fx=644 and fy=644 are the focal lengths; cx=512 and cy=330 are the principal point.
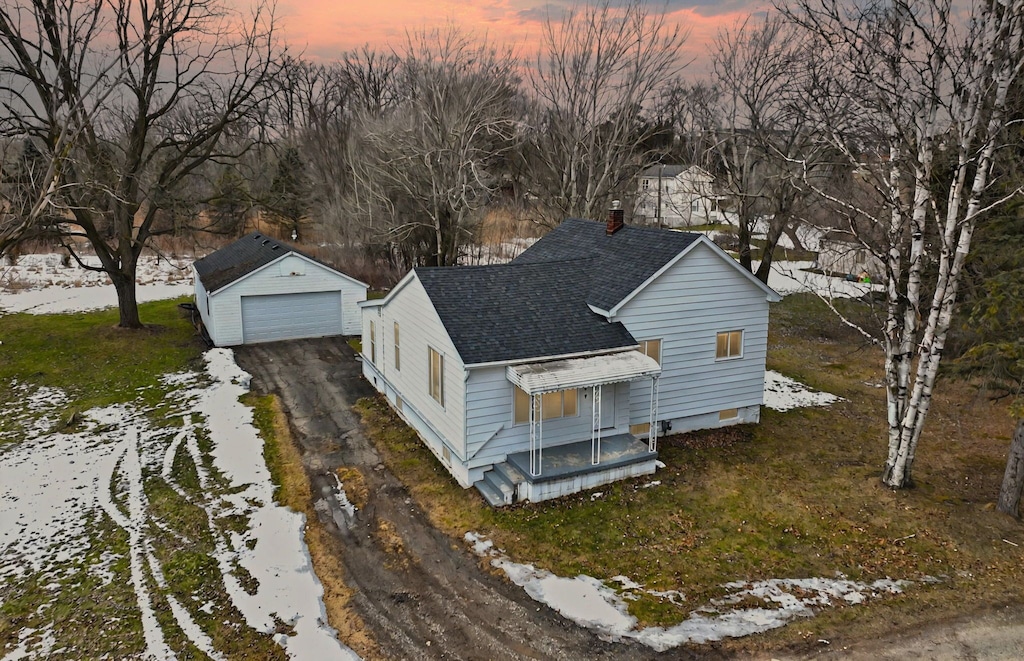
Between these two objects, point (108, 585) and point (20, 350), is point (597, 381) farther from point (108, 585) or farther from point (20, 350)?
point (20, 350)

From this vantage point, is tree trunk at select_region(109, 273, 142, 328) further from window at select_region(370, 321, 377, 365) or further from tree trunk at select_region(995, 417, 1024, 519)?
tree trunk at select_region(995, 417, 1024, 519)

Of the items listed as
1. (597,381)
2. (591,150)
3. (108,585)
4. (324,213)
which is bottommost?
(108,585)

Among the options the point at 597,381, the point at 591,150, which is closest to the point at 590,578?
the point at 597,381

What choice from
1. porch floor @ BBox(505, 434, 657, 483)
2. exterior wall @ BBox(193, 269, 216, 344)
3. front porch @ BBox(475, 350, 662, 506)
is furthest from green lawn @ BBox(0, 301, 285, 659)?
porch floor @ BBox(505, 434, 657, 483)

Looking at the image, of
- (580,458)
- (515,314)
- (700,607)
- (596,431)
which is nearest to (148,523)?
(515,314)

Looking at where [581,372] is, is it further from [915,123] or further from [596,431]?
[915,123]
